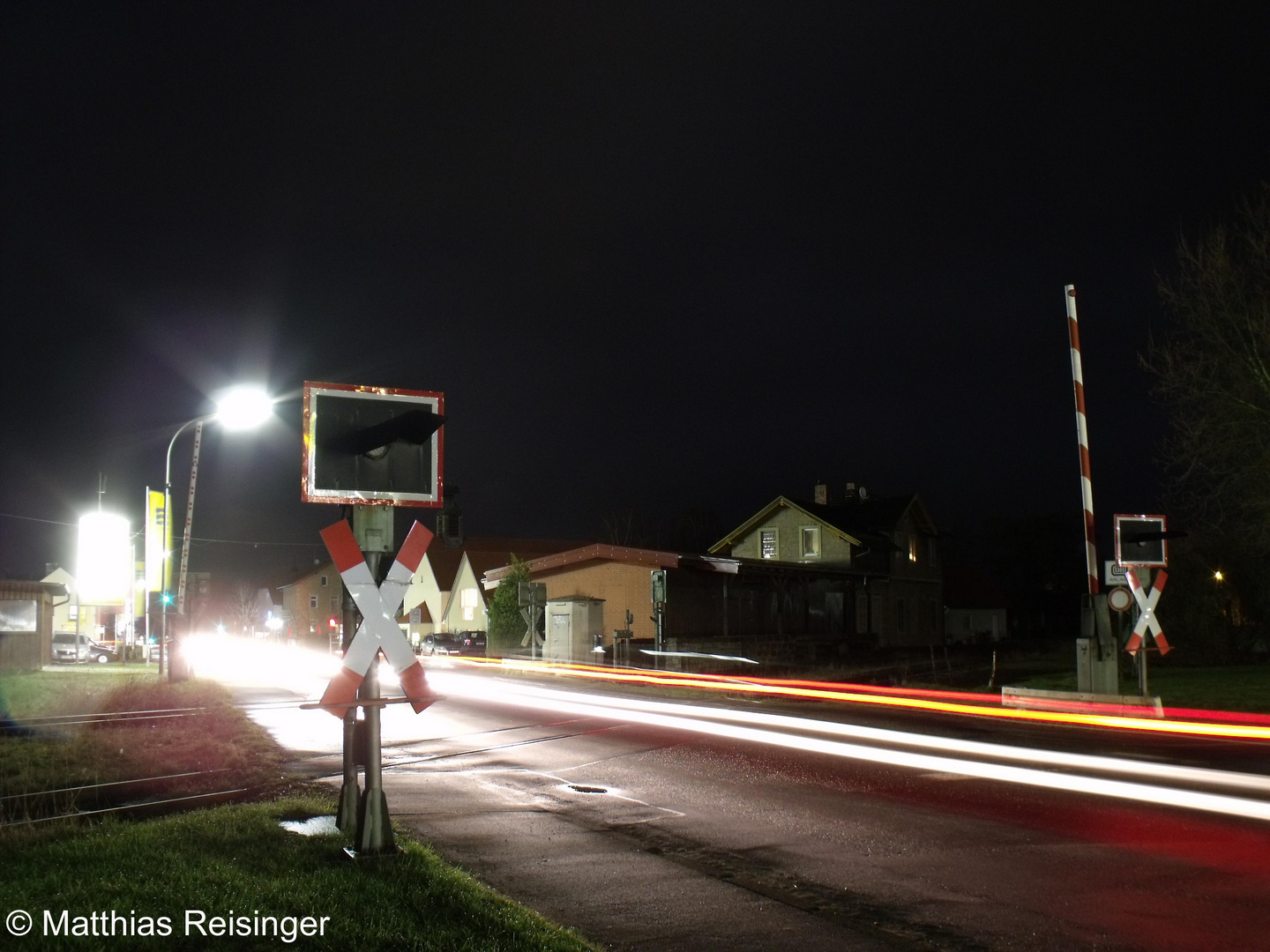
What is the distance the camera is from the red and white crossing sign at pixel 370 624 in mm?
6941

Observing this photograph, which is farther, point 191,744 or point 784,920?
point 191,744

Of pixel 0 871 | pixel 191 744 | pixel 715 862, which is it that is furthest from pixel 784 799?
pixel 191 744

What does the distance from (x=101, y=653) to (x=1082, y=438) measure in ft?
172

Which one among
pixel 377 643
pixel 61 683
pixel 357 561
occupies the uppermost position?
pixel 357 561

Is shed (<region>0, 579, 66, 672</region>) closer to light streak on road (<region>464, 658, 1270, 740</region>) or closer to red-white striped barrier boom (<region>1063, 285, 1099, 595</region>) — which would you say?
light streak on road (<region>464, 658, 1270, 740</region>)

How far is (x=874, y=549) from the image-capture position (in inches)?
2130

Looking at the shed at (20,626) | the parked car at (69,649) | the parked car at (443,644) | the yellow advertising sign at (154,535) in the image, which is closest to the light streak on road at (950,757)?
the shed at (20,626)

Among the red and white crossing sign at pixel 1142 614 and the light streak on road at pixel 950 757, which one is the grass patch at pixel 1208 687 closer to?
the red and white crossing sign at pixel 1142 614

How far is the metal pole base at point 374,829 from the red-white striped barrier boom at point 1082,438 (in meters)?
13.2

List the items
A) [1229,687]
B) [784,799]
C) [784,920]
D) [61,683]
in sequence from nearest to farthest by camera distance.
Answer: [784,920], [784,799], [1229,687], [61,683]

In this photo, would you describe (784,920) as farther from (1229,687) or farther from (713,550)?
(713,550)

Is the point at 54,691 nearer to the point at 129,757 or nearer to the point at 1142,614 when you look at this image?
the point at 129,757

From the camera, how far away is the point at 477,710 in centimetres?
1956

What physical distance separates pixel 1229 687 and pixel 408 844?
63.9 feet
